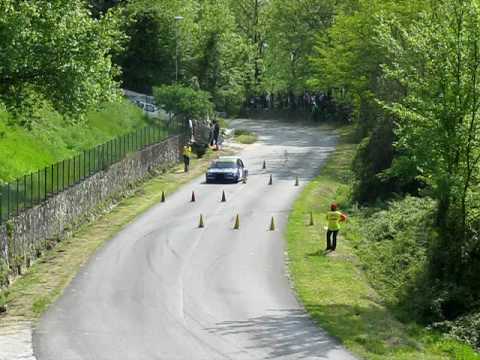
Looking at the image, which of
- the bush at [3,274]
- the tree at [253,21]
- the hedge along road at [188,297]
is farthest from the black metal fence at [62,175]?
the tree at [253,21]

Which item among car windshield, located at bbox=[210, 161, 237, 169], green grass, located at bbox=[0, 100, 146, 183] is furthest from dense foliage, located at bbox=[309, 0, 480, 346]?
car windshield, located at bbox=[210, 161, 237, 169]

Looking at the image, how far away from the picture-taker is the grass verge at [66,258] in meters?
24.7

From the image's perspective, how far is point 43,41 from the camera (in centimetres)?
3117

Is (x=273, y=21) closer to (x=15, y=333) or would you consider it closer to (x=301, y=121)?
(x=301, y=121)

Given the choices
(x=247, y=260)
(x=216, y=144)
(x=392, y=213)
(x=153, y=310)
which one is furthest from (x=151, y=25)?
(x=153, y=310)

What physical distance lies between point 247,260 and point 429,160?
7541mm

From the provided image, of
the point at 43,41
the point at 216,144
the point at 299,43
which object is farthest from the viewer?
the point at 299,43

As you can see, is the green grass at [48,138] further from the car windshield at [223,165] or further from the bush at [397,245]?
the bush at [397,245]

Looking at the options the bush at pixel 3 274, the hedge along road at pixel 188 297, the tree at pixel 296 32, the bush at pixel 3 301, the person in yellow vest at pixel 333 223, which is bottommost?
the bush at pixel 3 301

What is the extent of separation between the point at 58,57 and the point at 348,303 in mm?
Answer: 13605

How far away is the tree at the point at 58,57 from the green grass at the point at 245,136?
36.3 meters

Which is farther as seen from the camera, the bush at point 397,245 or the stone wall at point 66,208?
the bush at point 397,245

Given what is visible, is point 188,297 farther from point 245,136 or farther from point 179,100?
point 245,136

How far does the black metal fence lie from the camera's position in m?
29.1
